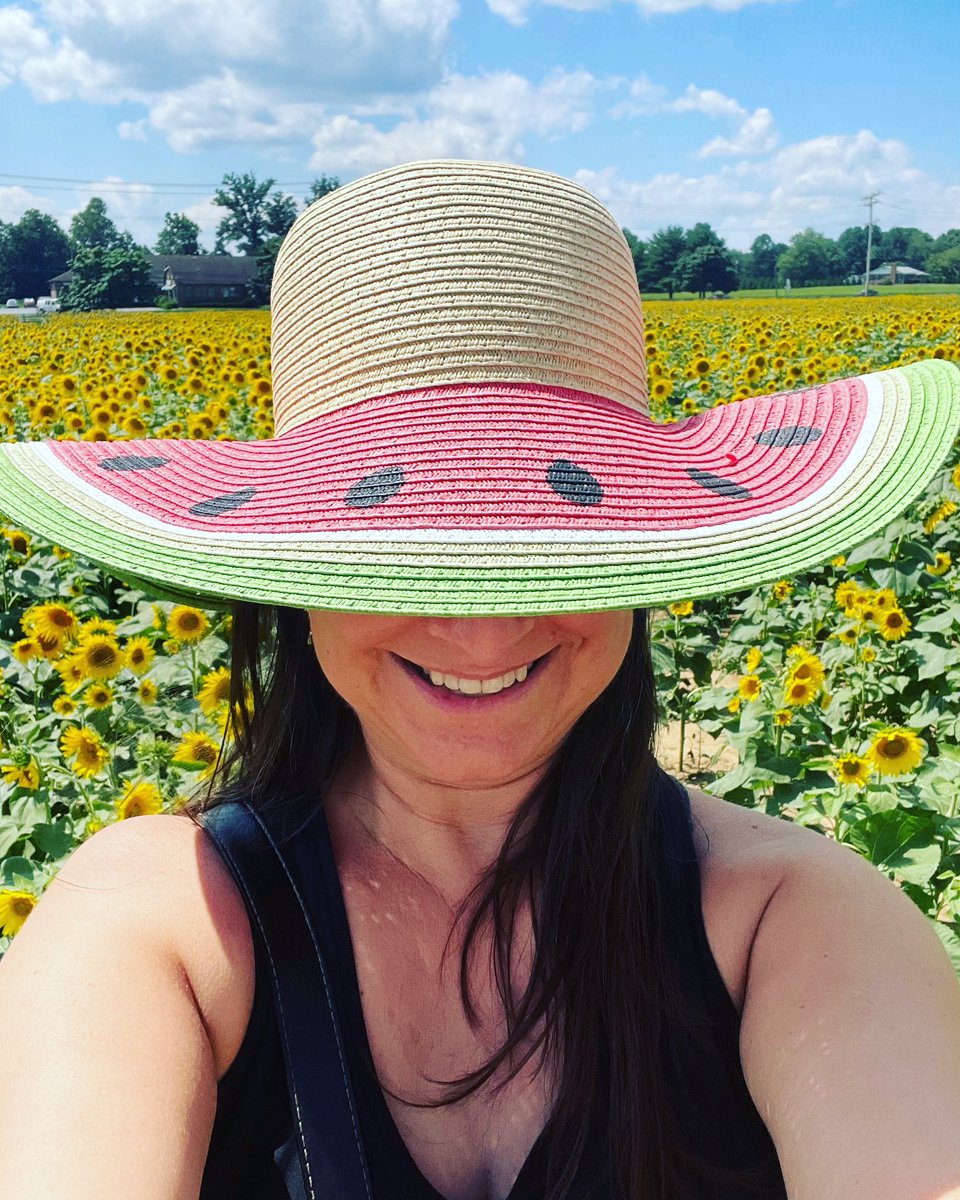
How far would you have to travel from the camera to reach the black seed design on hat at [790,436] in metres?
1.28

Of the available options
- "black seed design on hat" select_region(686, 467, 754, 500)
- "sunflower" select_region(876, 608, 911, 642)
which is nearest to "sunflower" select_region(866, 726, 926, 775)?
"sunflower" select_region(876, 608, 911, 642)

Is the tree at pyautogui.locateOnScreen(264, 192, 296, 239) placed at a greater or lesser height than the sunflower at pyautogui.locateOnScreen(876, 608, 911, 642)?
greater

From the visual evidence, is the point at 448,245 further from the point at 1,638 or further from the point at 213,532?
the point at 1,638

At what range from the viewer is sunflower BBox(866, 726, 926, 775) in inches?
109

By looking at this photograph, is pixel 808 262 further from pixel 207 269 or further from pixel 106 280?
pixel 106 280

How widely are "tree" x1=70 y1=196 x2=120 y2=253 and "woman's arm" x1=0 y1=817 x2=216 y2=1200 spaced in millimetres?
96595

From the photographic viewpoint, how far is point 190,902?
1248 millimetres

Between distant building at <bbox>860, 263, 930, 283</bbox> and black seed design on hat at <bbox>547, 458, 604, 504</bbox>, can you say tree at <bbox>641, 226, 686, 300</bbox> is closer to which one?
distant building at <bbox>860, 263, 930, 283</bbox>

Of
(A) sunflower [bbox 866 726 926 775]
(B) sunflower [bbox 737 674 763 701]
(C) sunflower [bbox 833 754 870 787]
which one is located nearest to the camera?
(C) sunflower [bbox 833 754 870 787]

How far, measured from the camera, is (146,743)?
2.59 metres

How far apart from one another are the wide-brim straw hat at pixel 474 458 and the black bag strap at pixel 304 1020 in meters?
0.35

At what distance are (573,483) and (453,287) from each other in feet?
0.81

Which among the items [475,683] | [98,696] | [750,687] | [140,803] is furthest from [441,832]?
[750,687]

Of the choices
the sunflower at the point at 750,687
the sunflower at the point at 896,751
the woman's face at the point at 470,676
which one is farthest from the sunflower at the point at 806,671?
the woman's face at the point at 470,676
